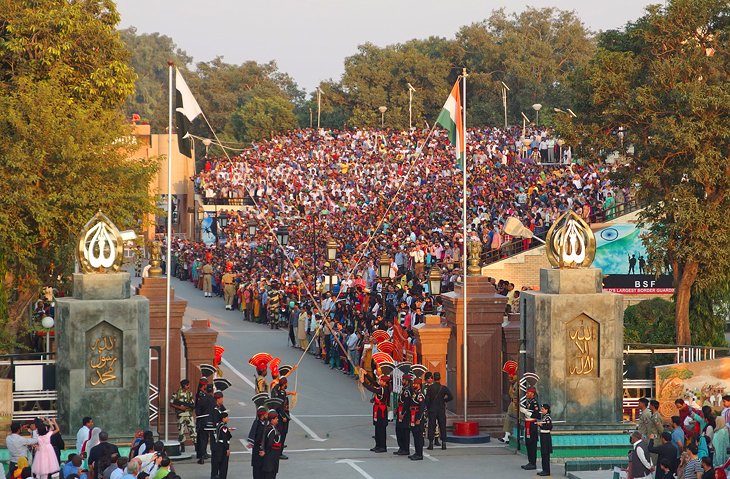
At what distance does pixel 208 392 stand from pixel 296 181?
41950 mm

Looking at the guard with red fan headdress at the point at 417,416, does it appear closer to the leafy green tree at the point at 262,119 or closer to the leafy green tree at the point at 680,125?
the leafy green tree at the point at 680,125

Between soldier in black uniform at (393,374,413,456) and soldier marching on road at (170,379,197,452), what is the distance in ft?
11.6

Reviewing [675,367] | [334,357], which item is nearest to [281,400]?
[675,367]

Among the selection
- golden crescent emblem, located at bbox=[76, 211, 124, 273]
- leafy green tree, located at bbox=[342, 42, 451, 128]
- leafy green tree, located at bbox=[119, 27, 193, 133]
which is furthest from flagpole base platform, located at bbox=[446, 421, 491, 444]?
leafy green tree, located at bbox=[119, 27, 193, 133]

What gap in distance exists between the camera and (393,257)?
153ft

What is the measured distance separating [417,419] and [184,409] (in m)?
4.01

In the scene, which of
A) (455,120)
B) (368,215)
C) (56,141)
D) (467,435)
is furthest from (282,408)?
(368,215)

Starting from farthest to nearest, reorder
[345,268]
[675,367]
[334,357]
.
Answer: [345,268], [334,357], [675,367]

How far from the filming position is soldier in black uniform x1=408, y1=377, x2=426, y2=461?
914 inches

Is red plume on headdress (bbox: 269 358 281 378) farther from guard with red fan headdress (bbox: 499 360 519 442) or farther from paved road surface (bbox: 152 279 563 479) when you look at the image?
guard with red fan headdress (bbox: 499 360 519 442)

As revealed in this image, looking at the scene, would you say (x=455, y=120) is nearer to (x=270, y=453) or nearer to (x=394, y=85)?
(x=270, y=453)

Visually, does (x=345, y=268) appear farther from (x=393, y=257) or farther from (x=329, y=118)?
(x=329, y=118)

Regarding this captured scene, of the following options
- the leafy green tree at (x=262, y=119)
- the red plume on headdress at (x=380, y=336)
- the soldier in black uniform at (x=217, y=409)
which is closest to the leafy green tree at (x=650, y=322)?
the red plume on headdress at (x=380, y=336)

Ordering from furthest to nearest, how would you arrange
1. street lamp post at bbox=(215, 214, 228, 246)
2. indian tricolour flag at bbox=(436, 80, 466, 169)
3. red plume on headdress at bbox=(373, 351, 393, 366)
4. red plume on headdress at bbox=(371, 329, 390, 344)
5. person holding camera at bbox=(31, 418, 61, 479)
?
street lamp post at bbox=(215, 214, 228, 246) < red plume on headdress at bbox=(371, 329, 390, 344) < indian tricolour flag at bbox=(436, 80, 466, 169) < red plume on headdress at bbox=(373, 351, 393, 366) < person holding camera at bbox=(31, 418, 61, 479)
